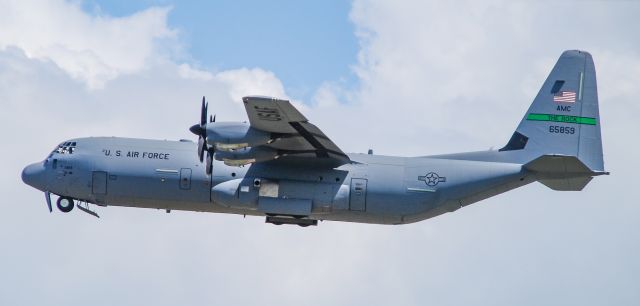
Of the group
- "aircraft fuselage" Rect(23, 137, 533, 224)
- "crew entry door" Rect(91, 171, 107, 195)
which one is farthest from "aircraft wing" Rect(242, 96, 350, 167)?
"crew entry door" Rect(91, 171, 107, 195)

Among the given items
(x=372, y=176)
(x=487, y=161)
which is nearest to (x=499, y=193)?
(x=487, y=161)

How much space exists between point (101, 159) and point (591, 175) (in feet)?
51.4

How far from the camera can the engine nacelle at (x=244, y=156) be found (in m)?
36.8

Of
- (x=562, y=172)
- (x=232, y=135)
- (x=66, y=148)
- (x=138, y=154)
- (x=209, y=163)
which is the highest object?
(x=232, y=135)

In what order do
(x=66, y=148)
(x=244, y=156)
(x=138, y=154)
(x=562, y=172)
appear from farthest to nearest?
(x=66, y=148)
(x=138, y=154)
(x=562, y=172)
(x=244, y=156)

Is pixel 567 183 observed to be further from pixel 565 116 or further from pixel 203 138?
pixel 203 138

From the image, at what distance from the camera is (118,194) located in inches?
1543

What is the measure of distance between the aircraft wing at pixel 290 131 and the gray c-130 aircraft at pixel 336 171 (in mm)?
69

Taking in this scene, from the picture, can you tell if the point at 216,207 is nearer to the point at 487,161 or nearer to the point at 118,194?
the point at 118,194

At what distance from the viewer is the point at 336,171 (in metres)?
38.6

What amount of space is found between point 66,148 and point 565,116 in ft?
53.7

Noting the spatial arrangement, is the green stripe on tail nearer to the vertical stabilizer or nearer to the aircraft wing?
the vertical stabilizer

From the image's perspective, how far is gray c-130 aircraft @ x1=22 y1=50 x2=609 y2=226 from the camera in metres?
38.2

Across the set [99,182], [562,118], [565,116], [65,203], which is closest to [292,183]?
[99,182]
